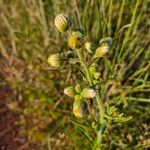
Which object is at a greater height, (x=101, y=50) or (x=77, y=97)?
(x=101, y=50)

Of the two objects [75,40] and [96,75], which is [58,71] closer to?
[96,75]

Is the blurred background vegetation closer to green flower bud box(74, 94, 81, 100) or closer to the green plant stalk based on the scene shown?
the green plant stalk

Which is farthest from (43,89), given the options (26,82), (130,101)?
(130,101)

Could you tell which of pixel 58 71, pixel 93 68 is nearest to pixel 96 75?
pixel 93 68

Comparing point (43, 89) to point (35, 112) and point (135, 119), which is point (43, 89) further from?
point (135, 119)

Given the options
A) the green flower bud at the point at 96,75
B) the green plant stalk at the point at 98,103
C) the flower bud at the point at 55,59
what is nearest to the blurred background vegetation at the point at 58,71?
the green plant stalk at the point at 98,103

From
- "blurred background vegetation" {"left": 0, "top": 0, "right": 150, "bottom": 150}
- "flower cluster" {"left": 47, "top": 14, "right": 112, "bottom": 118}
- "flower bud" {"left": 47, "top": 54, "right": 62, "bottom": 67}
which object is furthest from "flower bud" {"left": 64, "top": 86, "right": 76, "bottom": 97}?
"blurred background vegetation" {"left": 0, "top": 0, "right": 150, "bottom": 150}

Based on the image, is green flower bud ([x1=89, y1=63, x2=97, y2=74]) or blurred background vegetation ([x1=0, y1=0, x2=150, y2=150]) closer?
green flower bud ([x1=89, y1=63, x2=97, y2=74])

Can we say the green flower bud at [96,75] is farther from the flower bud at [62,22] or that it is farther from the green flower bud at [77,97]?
the flower bud at [62,22]
